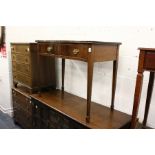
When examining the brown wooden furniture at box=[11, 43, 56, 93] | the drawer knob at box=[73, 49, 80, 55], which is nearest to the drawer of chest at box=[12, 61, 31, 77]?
the brown wooden furniture at box=[11, 43, 56, 93]

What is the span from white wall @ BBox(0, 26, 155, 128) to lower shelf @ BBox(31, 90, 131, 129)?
113 millimetres

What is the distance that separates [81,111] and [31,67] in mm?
880

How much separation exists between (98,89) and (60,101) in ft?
1.45

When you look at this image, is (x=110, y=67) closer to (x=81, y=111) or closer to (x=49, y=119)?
(x=81, y=111)

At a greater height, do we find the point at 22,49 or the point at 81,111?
the point at 22,49

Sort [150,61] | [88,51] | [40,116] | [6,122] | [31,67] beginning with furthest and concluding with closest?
[6,122] → [31,67] → [40,116] → [88,51] → [150,61]

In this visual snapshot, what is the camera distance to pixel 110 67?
1.90m

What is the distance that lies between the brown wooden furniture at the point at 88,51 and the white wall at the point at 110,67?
0.10 metres

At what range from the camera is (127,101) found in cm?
179

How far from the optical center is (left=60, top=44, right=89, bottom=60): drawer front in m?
1.46

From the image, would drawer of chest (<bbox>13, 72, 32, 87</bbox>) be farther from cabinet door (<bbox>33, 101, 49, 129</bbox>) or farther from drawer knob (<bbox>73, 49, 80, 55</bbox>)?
drawer knob (<bbox>73, 49, 80, 55</bbox>)

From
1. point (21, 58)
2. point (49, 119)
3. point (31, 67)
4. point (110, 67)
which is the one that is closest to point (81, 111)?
point (49, 119)
